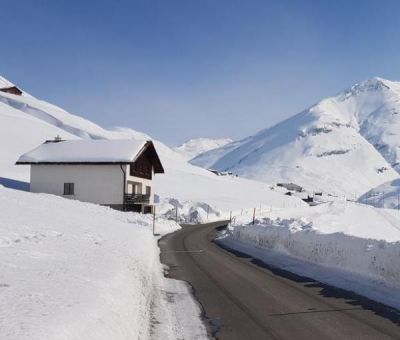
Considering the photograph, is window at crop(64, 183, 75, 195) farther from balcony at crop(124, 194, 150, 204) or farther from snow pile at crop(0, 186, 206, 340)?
snow pile at crop(0, 186, 206, 340)

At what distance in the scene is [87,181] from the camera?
4625 centimetres

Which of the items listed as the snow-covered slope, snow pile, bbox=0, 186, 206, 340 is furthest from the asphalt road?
the snow-covered slope

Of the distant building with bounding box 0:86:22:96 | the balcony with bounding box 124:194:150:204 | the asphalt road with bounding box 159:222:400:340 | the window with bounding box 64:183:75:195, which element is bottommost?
the asphalt road with bounding box 159:222:400:340

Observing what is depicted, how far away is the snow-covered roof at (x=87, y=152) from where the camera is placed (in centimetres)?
4622

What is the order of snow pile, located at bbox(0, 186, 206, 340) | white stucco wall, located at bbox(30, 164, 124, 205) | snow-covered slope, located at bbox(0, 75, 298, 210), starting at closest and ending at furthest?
snow pile, located at bbox(0, 186, 206, 340) → white stucco wall, located at bbox(30, 164, 124, 205) → snow-covered slope, located at bbox(0, 75, 298, 210)

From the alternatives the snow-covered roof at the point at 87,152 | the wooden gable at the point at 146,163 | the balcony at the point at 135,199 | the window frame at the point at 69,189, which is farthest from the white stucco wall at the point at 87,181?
the wooden gable at the point at 146,163

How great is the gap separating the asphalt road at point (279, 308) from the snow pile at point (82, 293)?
566 mm

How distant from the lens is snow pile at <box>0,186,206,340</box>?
229 inches

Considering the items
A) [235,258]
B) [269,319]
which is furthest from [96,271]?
[235,258]

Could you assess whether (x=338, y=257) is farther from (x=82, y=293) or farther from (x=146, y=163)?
(x=146, y=163)

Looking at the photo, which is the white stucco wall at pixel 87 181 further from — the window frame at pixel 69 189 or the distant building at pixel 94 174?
the window frame at pixel 69 189

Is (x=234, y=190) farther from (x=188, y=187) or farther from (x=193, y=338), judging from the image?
(x=193, y=338)

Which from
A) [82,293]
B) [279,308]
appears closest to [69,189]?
[279,308]

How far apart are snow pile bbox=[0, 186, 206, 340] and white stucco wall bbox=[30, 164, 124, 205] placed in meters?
29.9
